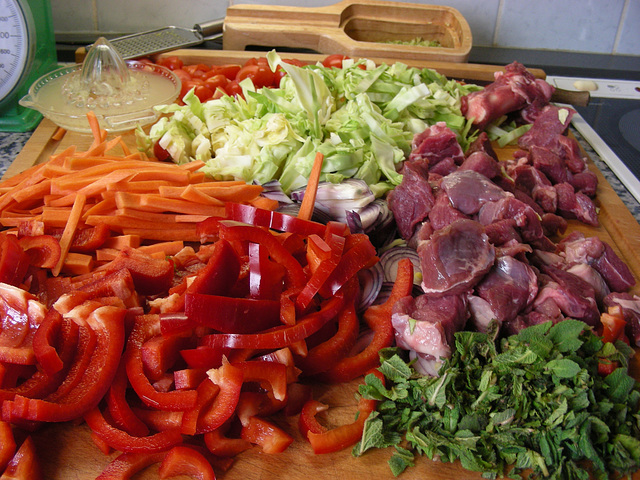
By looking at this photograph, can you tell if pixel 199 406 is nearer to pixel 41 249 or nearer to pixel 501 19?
pixel 41 249

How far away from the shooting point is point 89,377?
166 cm

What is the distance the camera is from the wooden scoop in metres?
3.96

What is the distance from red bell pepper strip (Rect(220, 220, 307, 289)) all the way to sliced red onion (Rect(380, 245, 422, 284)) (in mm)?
523

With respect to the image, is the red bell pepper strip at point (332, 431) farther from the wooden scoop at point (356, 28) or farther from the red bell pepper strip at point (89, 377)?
the wooden scoop at point (356, 28)

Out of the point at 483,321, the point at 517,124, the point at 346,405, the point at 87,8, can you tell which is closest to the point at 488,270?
the point at 483,321

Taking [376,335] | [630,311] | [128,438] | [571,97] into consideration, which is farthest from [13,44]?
[571,97]

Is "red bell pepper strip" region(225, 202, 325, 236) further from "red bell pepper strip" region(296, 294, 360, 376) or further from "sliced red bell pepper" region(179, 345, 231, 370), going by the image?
"sliced red bell pepper" region(179, 345, 231, 370)

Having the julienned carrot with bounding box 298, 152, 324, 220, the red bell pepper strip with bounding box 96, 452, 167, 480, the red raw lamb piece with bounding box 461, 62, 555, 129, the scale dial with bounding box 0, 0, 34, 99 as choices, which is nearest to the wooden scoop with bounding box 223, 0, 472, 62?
the red raw lamb piece with bounding box 461, 62, 555, 129

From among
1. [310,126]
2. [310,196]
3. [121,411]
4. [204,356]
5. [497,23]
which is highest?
[497,23]

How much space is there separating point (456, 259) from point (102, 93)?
8.11 ft

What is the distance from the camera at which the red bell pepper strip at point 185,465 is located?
1.56 metres

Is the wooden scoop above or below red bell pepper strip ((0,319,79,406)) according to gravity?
above

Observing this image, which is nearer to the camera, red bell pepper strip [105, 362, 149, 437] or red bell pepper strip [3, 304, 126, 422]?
red bell pepper strip [3, 304, 126, 422]

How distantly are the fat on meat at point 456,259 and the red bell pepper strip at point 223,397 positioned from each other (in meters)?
0.81
